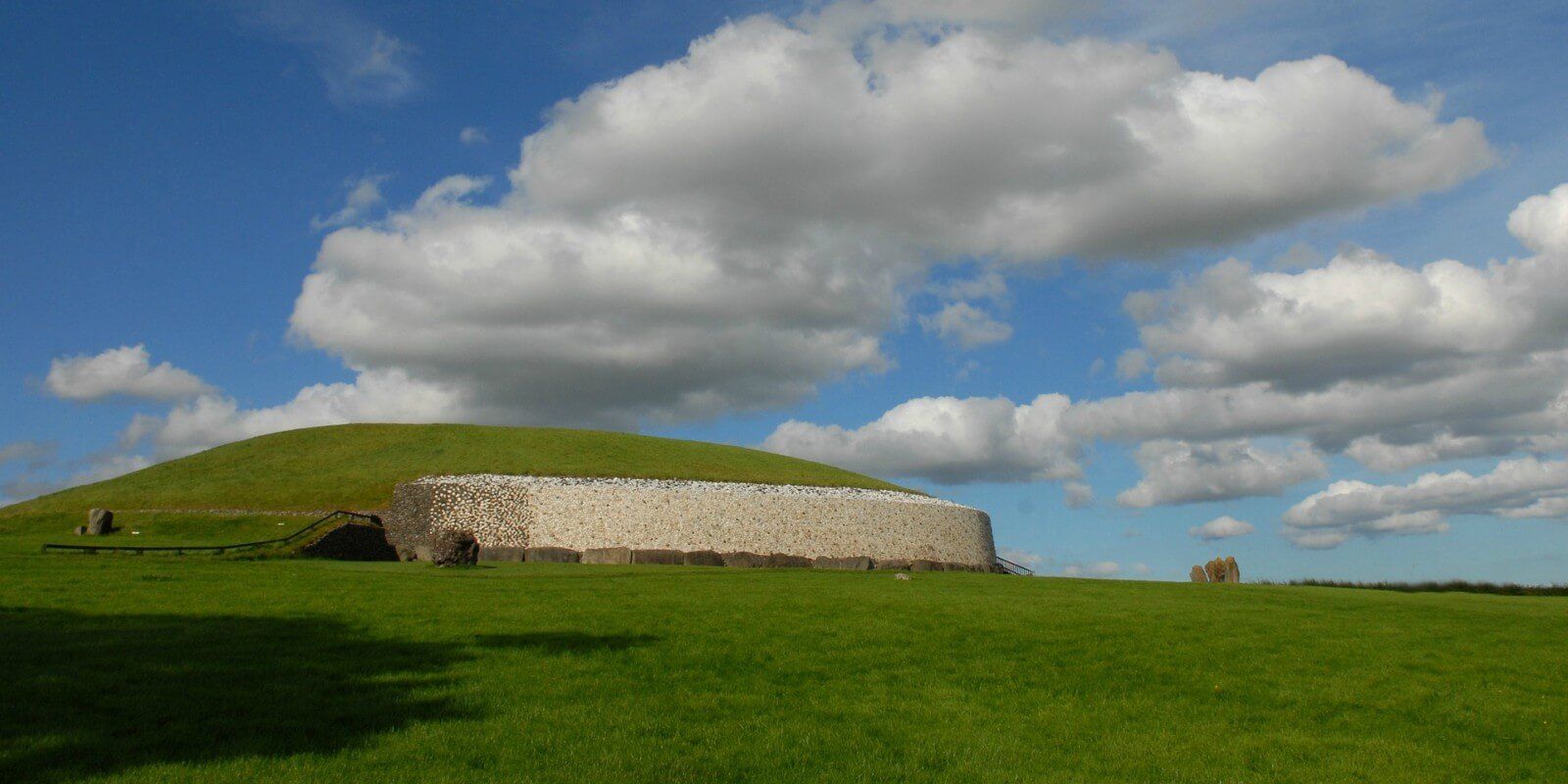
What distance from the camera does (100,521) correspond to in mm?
45812

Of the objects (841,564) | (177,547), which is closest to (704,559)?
(841,564)

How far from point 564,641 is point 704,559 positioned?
2685 centimetres

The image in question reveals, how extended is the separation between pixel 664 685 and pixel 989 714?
4.47 metres

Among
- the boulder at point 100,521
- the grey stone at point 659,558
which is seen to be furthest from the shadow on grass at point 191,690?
the boulder at point 100,521

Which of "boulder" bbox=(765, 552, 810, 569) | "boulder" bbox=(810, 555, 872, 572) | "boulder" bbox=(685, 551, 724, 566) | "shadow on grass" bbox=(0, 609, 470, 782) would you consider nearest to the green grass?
"shadow on grass" bbox=(0, 609, 470, 782)

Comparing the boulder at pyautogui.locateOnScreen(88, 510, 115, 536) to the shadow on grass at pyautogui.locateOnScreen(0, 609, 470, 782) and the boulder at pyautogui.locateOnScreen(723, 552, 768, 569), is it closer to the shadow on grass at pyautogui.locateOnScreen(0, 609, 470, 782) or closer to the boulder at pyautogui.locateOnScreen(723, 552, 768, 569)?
the boulder at pyautogui.locateOnScreen(723, 552, 768, 569)

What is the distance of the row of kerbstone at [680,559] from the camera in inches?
1597

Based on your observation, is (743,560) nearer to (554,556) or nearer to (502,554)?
(554,556)

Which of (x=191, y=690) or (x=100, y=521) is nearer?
(x=191, y=690)

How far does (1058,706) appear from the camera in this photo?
13.8 meters

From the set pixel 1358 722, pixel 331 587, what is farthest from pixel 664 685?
pixel 331 587

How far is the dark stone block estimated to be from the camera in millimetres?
41094

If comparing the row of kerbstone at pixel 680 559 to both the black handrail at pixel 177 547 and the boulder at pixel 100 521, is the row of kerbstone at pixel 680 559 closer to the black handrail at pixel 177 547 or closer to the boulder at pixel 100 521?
the black handrail at pixel 177 547

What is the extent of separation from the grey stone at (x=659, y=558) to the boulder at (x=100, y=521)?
2520cm
